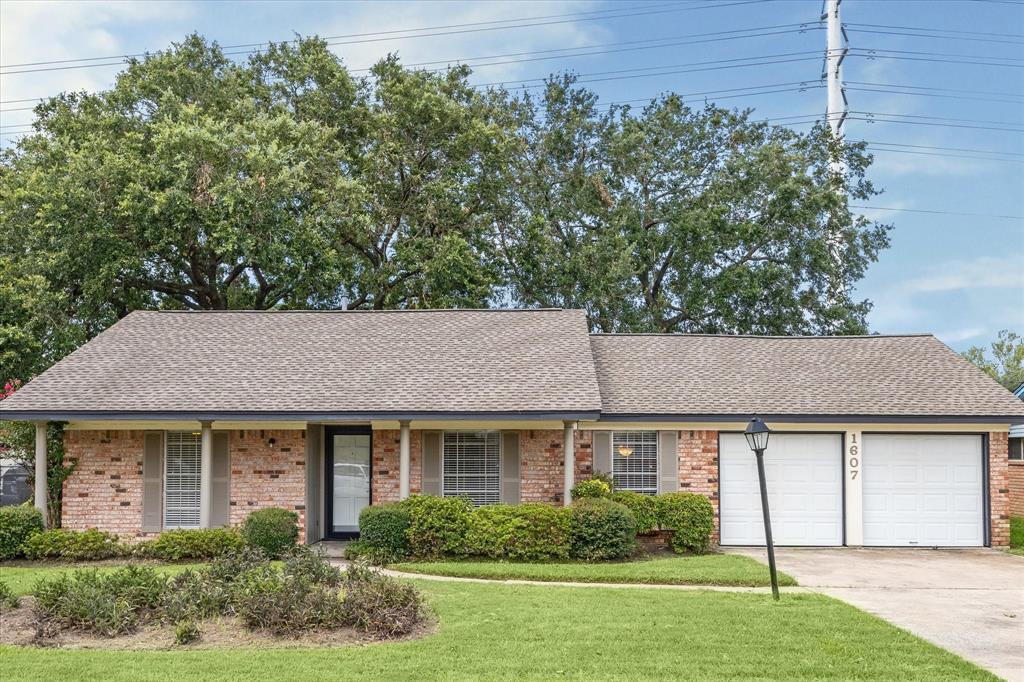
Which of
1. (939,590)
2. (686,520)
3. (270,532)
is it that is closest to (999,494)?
(939,590)

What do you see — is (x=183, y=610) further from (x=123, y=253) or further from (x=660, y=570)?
(x=123, y=253)

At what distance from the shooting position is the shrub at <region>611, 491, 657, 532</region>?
1602 centimetres

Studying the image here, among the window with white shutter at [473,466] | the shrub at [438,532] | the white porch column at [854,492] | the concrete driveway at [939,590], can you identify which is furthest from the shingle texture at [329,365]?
the white porch column at [854,492]

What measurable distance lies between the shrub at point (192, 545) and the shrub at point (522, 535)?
378 cm

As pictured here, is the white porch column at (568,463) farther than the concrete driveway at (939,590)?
Yes

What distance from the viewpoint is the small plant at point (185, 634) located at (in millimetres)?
8922

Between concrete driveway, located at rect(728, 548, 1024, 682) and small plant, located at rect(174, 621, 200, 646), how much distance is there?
714 centimetres

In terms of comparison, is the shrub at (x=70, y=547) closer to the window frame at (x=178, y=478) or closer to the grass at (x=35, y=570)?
the grass at (x=35, y=570)

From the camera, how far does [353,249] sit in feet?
93.8

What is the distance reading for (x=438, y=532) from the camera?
1496cm

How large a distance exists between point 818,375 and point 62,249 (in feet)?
60.8

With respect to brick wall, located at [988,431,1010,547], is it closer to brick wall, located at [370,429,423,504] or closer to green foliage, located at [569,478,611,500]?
green foliage, located at [569,478,611,500]

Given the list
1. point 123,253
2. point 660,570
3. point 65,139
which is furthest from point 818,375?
point 65,139

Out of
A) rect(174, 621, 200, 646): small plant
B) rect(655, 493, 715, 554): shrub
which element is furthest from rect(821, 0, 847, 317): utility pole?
rect(174, 621, 200, 646): small plant
